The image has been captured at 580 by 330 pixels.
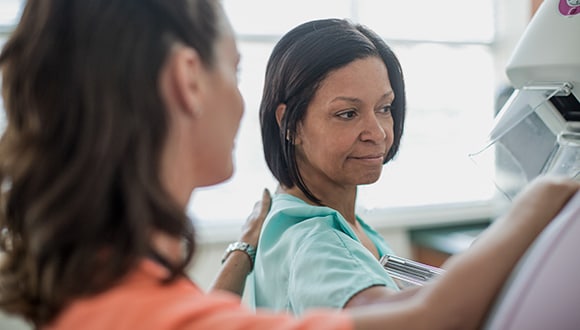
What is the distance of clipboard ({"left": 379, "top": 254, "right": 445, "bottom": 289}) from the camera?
0.82 m

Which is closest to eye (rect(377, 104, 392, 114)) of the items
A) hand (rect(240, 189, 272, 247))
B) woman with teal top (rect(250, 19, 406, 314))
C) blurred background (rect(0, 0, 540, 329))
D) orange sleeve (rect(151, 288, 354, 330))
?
woman with teal top (rect(250, 19, 406, 314))

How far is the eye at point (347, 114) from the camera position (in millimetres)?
970

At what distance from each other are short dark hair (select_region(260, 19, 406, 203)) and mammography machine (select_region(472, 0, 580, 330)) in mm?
225

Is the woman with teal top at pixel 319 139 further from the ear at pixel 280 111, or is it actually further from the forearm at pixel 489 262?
the forearm at pixel 489 262

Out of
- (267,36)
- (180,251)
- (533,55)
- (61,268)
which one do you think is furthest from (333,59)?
(267,36)

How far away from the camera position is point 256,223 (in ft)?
3.78

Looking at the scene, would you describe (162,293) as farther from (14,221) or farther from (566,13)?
(566,13)

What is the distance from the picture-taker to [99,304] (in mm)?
509

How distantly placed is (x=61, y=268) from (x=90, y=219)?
58 mm

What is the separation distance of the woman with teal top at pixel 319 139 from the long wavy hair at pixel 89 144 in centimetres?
35

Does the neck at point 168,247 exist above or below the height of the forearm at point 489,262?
below

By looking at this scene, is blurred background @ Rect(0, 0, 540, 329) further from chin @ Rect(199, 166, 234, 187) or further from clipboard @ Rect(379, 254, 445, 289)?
chin @ Rect(199, 166, 234, 187)

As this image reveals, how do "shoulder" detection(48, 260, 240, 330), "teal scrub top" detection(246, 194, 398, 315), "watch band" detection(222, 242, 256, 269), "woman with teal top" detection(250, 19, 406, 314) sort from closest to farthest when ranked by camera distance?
"shoulder" detection(48, 260, 240, 330), "teal scrub top" detection(246, 194, 398, 315), "woman with teal top" detection(250, 19, 406, 314), "watch band" detection(222, 242, 256, 269)

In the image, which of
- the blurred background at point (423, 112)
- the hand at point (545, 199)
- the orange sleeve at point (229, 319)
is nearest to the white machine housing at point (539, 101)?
the hand at point (545, 199)
